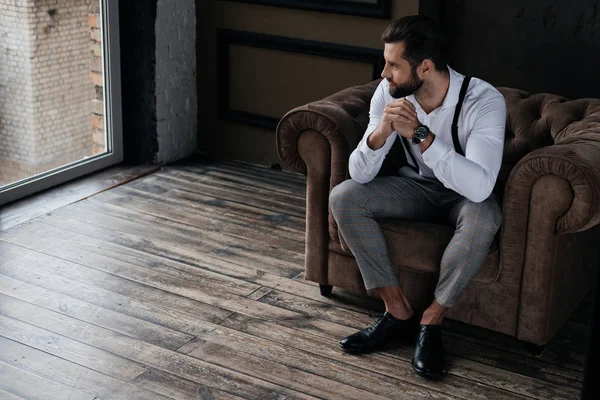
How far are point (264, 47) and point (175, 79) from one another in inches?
21.0

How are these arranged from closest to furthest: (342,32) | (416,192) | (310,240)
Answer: (416,192) < (310,240) < (342,32)

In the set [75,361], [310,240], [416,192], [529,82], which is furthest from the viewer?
[529,82]

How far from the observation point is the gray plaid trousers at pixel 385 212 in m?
2.46

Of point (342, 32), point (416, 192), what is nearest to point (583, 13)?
point (342, 32)

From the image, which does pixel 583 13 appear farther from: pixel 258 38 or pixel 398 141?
pixel 258 38

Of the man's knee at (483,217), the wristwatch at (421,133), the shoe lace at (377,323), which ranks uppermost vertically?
the wristwatch at (421,133)

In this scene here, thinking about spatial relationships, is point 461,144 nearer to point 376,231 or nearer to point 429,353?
point 376,231

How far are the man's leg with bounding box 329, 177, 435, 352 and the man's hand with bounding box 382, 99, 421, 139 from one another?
250 mm

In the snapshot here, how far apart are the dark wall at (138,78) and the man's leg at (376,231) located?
1.95m

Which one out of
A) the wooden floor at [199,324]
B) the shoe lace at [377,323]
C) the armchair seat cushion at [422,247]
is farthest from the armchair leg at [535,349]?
the shoe lace at [377,323]

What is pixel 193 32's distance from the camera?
14.4 ft

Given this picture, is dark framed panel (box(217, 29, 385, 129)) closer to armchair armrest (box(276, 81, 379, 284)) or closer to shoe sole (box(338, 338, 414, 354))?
armchair armrest (box(276, 81, 379, 284))

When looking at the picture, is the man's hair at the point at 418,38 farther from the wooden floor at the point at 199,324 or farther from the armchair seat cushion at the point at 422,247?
the wooden floor at the point at 199,324

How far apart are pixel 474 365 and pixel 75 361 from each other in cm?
123
